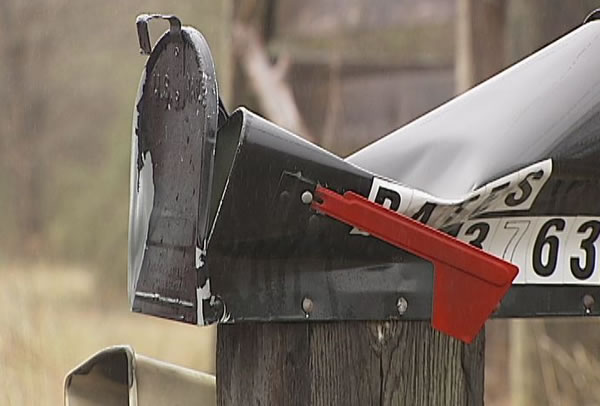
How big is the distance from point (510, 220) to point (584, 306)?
17cm

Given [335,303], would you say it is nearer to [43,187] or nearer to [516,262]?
[516,262]

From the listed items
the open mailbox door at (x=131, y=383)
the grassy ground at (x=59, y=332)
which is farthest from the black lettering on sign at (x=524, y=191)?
the grassy ground at (x=59, y=332)

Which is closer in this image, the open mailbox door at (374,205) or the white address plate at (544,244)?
the open mailbox door at (374,205)

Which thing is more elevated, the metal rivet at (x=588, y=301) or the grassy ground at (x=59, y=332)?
the metal rivet at (x=588, y=301)

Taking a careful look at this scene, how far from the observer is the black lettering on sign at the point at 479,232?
138 centimetres

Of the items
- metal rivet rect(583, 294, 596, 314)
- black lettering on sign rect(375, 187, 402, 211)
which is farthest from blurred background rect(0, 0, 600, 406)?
black lettering on sign rect(375, 187, 402, 211)

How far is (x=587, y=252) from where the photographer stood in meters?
1.44

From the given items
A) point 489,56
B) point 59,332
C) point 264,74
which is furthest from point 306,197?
point 59,332

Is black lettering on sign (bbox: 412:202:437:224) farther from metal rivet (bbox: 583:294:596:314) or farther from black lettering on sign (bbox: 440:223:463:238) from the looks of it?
metal rivet (bbox: 583:294:596:314)

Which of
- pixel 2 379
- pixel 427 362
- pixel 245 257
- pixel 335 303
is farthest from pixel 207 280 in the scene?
pixel 2 379

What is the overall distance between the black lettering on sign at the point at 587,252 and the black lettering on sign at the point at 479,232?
0.43 ft

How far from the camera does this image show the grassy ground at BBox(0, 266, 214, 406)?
430cm

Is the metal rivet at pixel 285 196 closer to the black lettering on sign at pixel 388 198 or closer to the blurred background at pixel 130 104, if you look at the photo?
the black lettering on sign at pixel 388 198

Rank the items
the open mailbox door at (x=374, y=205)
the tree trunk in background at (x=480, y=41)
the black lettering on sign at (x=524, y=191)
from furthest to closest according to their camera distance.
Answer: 1. the tree trunk in background at (x=480, y=41)
2. the black lettering on sign at (x=524, y=191)
3. the open mailbox door at (x=374, y=205)
